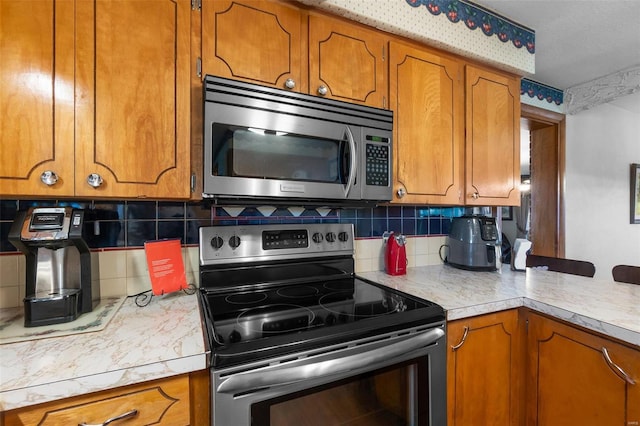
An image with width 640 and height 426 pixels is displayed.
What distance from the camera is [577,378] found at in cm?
103

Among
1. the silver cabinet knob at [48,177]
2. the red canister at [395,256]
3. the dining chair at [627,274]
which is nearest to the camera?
the silver cabinet knob at [48,177]

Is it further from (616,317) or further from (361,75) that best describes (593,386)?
(361,75)

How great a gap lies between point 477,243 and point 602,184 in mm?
2104

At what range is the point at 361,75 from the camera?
130 centimetres

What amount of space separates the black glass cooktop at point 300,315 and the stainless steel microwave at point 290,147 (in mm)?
400

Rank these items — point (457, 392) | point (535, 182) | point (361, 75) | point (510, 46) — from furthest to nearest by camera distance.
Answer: point (535, 182)
point (510, 46)
point (361, 75)
point (457, 392)

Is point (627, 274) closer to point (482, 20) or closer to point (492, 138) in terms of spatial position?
point (492, 138)

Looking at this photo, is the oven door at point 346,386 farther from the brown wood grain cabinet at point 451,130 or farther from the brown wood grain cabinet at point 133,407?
the brown wood grain cabinet at point 451,130

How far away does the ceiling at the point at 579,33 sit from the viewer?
1.54 meters

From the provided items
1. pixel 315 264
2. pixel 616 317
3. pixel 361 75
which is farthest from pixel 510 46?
pixel 315 264

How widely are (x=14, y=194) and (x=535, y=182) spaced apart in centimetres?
335

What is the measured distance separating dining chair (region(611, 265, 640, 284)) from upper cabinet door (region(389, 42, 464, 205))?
0.92 metres

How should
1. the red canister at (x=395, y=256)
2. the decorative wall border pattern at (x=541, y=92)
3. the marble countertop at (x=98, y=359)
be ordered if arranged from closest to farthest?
1. the marble countertop at (x=98, y=359)
2. the red canister at (x=395, y=256)
3. the decorative wall border pattern at (x=541, y=92)

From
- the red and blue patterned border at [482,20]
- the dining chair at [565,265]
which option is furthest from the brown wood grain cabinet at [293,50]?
the dining chair at [565,265]
